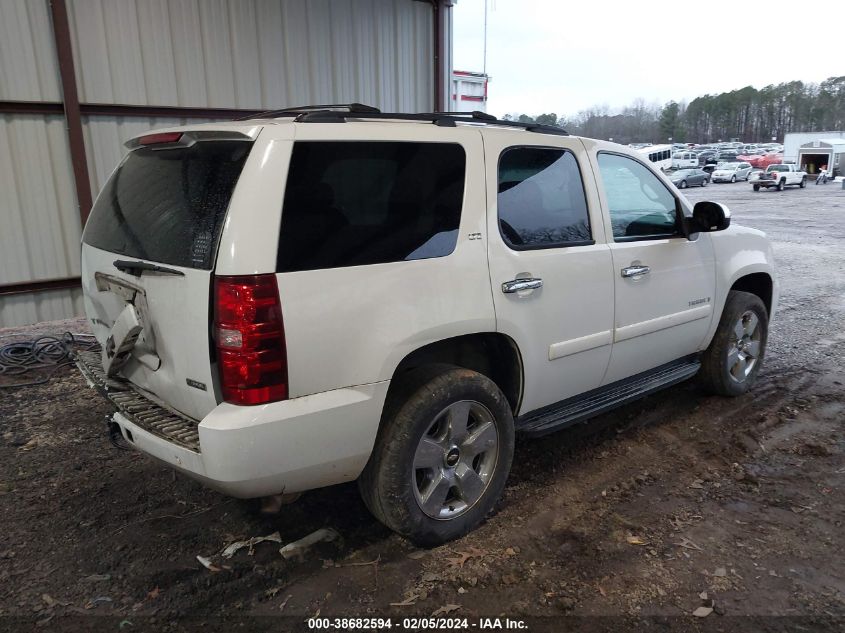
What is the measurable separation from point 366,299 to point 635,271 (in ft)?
6.29

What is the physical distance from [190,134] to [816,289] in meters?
9.69

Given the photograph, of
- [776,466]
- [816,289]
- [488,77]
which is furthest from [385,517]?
[488,77]

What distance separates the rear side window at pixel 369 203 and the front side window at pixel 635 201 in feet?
3.99

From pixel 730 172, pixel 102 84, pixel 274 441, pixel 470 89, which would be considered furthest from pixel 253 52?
pixel 730 172

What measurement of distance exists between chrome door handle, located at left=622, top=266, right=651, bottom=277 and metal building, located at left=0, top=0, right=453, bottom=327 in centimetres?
620

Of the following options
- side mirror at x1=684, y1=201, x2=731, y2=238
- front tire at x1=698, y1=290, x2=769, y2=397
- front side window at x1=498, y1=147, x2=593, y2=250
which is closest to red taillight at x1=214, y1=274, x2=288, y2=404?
front side window at x1=498, y1=147, x2=593, y2=250

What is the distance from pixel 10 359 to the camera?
5.95 meters

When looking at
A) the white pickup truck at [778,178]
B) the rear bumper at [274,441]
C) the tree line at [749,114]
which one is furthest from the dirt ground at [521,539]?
the tree line at [749,114]

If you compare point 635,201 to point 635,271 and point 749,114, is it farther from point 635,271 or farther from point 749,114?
point 749,114

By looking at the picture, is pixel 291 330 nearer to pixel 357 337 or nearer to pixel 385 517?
pixel 357 337

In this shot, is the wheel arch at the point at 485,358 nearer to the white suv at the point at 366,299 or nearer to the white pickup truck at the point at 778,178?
the white suv at the point at 366,299

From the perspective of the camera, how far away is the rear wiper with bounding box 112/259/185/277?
8.48 ft

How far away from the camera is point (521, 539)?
314cm

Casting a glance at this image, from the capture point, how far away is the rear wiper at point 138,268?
102 inches
